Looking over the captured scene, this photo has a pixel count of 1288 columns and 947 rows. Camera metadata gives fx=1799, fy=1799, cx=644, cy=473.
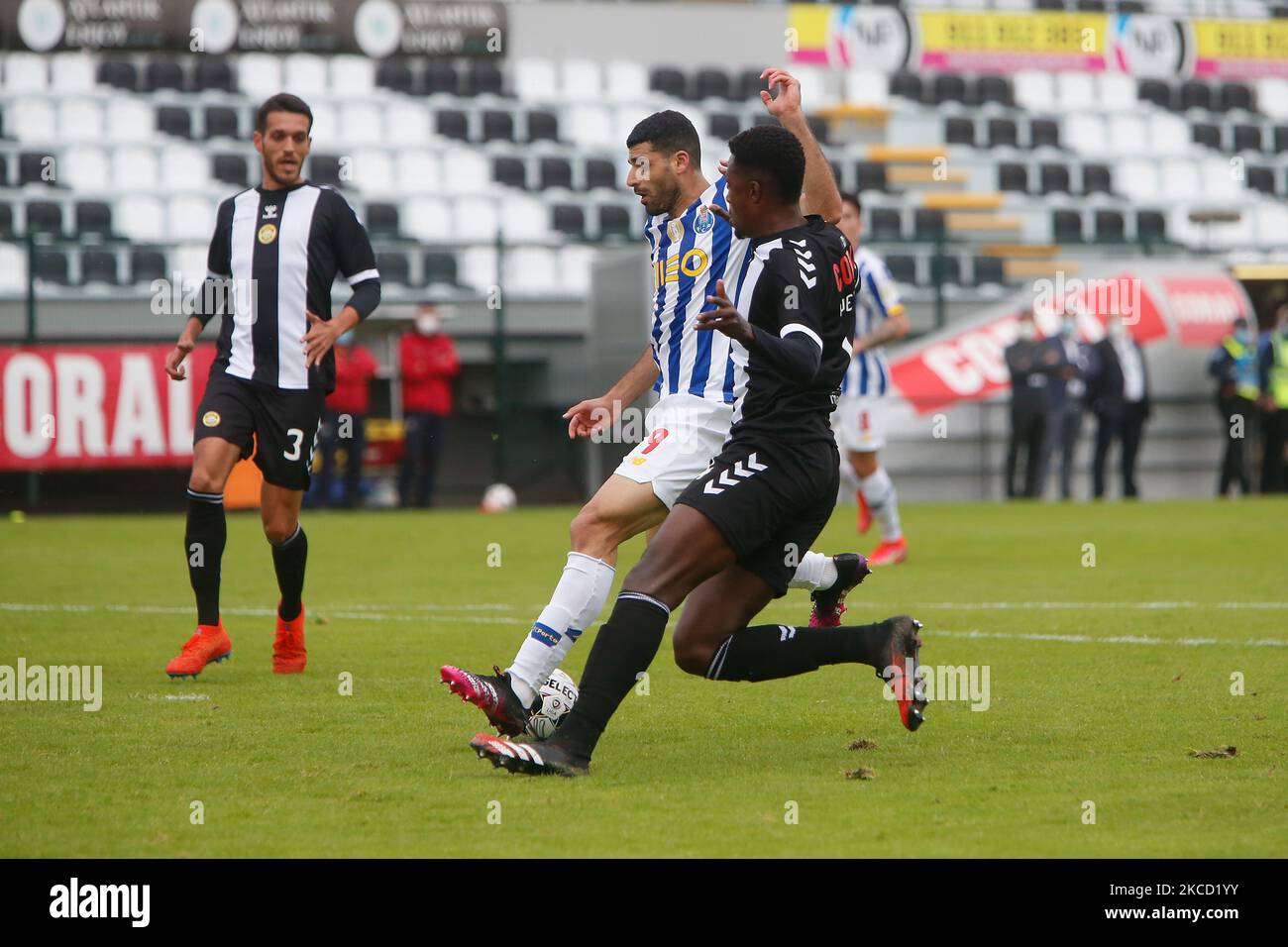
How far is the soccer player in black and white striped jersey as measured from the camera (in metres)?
7.23

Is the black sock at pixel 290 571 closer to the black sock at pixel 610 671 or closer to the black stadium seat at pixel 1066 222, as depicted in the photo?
the black sock at pixel 610 671

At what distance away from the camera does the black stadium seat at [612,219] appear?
989 inches

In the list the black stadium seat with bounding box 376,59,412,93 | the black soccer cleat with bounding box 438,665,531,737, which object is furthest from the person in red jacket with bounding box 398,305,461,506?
the black soccer cleat with bounding box 438,665,531,737

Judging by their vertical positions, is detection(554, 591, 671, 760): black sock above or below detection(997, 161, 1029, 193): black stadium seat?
below

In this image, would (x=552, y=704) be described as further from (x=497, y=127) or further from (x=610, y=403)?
(x=497, y=127)

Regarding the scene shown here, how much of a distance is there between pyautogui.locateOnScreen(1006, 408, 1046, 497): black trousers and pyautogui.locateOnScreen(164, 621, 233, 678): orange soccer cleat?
15.0 metres

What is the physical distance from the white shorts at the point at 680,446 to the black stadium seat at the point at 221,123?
68.1 feet

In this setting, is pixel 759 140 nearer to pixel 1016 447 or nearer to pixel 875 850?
pixel 875 850

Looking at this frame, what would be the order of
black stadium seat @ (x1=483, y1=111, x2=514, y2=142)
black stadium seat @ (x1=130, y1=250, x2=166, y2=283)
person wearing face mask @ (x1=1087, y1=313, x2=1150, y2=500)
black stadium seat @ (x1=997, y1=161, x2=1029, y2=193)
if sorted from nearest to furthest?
black stadium seat @ (x1=130, y1=250, x2=166, y2=283)
person wearing face mask @ (x1=1087, y1=313, x2=1150, y2=500)
black stadium seat @ (x1=483, y1=111, x2=514, y2=142)
black stadium seat @ (x1=997, y1=161, x2=1029, y2=193)

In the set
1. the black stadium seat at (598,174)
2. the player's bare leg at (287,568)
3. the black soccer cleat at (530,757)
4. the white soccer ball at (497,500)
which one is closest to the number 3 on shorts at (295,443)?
the player's bare leg at (287,568)

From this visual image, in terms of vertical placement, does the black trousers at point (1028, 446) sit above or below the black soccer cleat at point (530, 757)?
below

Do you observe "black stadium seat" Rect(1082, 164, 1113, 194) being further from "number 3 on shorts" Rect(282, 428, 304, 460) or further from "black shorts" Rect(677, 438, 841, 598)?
"black shorts" Rect(677, 438, 841, 598)

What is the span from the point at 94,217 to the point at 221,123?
2941 millimetres

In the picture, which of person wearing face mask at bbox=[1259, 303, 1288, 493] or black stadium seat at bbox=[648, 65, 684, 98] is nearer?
person wearing face mask at bbox=[1259, 303, 1288, 493]
